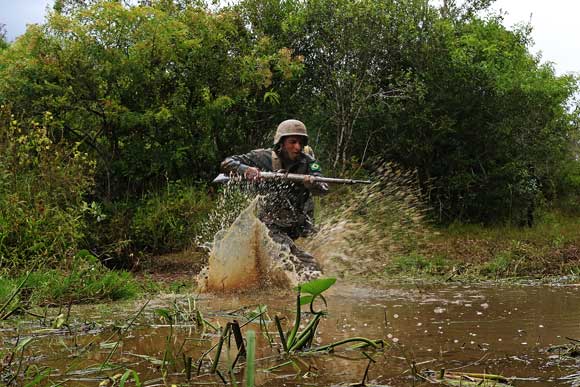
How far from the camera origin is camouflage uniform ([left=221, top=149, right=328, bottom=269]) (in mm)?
7770

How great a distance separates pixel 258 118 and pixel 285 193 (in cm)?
806

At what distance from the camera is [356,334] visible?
4.72m

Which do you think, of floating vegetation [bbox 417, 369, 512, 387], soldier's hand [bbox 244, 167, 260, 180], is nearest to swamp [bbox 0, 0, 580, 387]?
floating vegetation [bbox 417, 369, 512, 387]

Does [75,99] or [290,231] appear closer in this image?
[290,231]

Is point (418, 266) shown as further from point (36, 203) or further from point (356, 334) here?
point (356, 334)

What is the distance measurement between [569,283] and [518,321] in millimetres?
3524

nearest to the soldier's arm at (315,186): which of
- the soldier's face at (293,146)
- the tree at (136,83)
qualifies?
the soldier's face at (293,146)

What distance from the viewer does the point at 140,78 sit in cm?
1316

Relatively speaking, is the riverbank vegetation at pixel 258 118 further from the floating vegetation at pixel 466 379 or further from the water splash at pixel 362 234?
the floating vegetation at pixel 466 379

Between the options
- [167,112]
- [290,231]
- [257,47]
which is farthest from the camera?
[257,47]

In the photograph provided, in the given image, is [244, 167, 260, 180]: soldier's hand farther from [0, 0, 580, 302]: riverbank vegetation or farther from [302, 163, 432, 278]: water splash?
[0, 0, 580, 302]: riverbank vegetation

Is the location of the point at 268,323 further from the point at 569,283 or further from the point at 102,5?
the point at 102,5

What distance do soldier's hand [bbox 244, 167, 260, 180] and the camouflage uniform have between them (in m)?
0.06

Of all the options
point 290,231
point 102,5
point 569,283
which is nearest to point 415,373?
point 290,231
